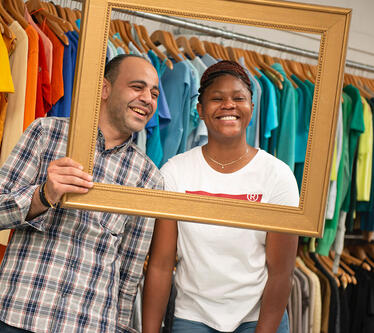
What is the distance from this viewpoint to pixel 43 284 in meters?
1.31

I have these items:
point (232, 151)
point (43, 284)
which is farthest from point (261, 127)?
point (43, 284)

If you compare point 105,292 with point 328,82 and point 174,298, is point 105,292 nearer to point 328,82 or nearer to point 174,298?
point 174,298

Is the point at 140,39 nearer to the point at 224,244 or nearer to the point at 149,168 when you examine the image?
the point at 149,168

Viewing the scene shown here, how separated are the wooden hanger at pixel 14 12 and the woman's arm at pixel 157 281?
1187 millimetres

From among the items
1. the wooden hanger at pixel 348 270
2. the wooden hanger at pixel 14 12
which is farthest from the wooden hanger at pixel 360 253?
the wooden hanger at pixel 14 12

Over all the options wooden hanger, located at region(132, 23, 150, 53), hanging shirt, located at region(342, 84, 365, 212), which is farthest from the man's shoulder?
hanging shirt, located at region(342, 84, 365, 212)

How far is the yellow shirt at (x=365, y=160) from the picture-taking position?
298 centimetres

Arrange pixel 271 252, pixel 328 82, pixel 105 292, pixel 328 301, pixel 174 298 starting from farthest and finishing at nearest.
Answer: pixel 328 301, pixel 174 298, pixel 271 252, pixel 105 292, pixel 328 82

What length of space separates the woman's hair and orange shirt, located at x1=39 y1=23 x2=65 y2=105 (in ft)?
3.22

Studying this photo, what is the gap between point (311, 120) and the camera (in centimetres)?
124

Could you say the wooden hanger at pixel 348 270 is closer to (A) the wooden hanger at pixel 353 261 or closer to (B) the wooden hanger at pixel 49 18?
(A) the wooden hanger at pixel 353 261

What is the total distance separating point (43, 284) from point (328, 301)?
212cm

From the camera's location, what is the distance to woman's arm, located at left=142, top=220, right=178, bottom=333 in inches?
59.3

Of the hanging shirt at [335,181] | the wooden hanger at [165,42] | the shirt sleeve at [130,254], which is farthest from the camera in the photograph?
the hanging shirt at [335,181]
